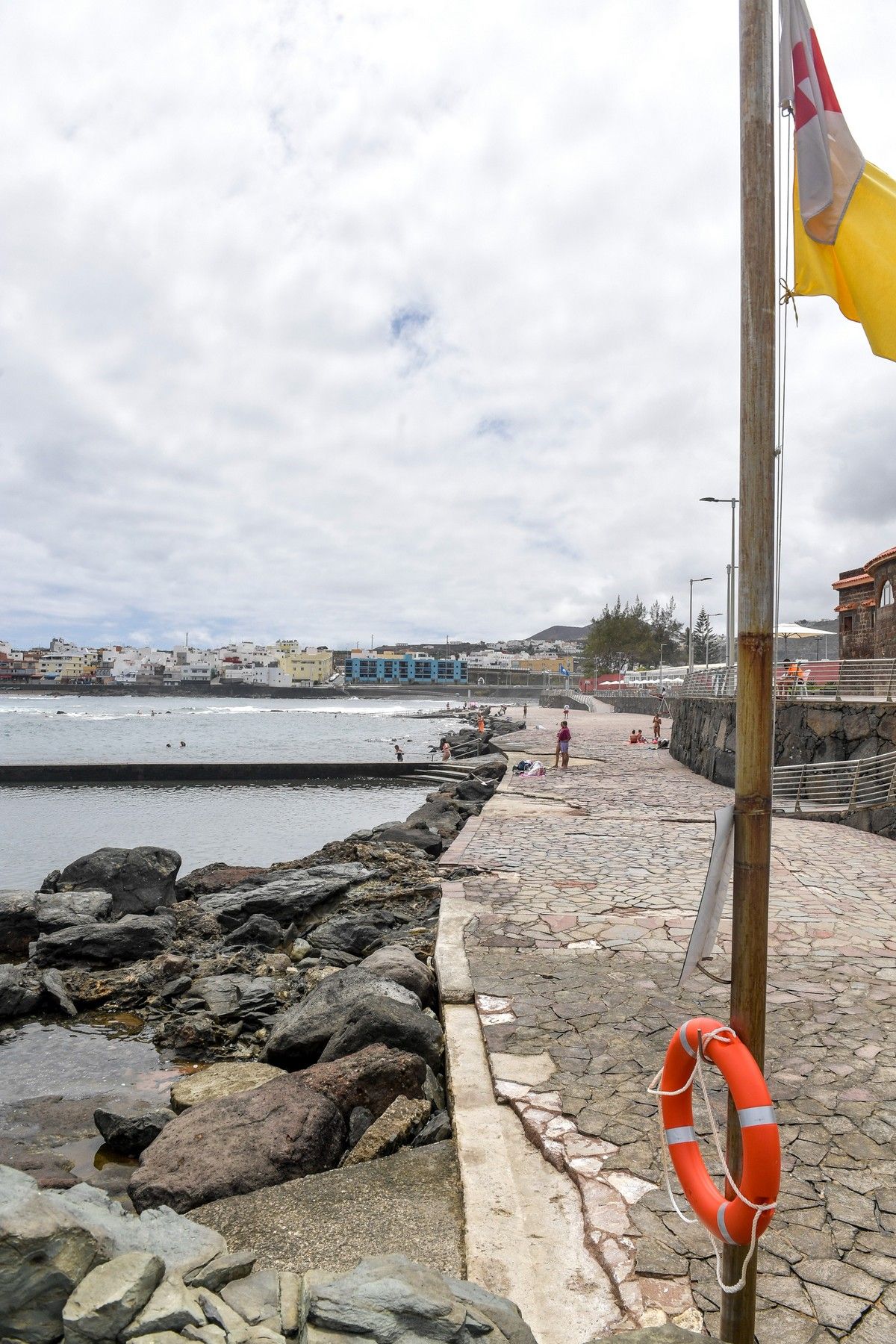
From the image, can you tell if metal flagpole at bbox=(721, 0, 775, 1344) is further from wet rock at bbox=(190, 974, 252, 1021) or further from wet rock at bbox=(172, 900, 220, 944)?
wet rock at bbox=(172, 900, 220, 944)

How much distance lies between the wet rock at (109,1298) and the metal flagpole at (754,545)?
1.65 metres

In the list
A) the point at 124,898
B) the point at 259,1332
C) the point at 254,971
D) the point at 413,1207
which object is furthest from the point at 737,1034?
the point at 124,898

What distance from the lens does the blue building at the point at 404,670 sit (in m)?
178

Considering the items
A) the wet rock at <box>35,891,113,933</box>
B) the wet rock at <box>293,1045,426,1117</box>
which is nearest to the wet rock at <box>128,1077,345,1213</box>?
the wet rock at <box>293,1045,426,1117</box>

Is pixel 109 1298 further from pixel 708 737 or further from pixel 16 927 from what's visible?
pixel 708 737

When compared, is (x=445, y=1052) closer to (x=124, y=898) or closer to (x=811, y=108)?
(x=811, y=108)

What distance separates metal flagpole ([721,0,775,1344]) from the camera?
93.7 inches

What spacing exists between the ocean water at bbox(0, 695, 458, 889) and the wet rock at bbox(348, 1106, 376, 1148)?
12545 millimetres

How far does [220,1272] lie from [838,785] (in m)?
13.2

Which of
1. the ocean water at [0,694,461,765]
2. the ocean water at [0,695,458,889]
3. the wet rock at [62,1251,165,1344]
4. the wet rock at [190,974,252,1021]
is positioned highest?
the wet rock at [62,1251,165,1344]

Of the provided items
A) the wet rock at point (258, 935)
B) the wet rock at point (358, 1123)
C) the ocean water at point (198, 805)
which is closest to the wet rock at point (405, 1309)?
the wet rock at point (358, 1123)

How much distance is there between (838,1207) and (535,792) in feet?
45.5

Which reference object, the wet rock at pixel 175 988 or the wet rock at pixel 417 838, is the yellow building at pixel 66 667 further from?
the wet rock at pixel 175 988

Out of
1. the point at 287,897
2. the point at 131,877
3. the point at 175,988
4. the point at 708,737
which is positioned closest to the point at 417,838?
the point at 287,897
